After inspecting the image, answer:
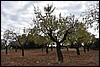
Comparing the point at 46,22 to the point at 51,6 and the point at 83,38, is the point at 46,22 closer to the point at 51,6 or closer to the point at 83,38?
the point at 51,6

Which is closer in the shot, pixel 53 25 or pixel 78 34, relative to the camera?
pixel 53 25

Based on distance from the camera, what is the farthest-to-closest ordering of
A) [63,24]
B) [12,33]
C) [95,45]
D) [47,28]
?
[95,45], [12,33], [63,24], [47,28]

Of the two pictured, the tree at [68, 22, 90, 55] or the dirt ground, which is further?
the tree at [68, 22, 90, 55]

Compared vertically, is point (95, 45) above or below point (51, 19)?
below

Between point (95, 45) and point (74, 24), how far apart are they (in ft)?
206

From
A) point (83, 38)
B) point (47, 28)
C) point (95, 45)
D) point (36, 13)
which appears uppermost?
point (36, 13)

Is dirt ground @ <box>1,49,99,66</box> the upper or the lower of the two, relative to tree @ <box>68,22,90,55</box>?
lower

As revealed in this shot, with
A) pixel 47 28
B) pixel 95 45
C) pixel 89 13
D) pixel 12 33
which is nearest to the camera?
pixel 89 13

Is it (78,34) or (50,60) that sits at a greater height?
Result: (78,34)

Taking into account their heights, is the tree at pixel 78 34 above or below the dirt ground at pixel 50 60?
above

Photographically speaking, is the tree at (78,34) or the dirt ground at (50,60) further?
the tree at (78,34)

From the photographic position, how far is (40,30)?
32.7 meters

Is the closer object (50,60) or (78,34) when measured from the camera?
(50,60)

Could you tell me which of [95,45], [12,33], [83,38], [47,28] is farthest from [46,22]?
[95,45]
